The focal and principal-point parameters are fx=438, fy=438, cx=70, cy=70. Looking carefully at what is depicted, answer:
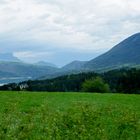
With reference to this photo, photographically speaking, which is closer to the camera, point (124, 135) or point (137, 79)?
point (124, 135)

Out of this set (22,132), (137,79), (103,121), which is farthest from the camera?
(137,79)

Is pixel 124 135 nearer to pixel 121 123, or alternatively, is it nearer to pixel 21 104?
pixel 121 123

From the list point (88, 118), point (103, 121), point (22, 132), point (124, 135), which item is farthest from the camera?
point (103, 121)

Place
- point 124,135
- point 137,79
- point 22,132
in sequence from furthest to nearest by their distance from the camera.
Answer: point 137,79, point 124,135, point 22,132

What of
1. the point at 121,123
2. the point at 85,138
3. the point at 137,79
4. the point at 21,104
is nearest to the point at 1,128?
the point at 85,138

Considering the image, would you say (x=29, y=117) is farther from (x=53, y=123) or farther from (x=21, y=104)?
(x=21, y=104)

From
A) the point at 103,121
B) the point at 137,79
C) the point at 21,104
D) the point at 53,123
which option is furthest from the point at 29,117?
the point at 137,79

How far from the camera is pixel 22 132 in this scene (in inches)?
395

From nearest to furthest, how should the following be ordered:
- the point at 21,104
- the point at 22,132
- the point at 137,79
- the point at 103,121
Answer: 1. the point at 22,132
2. the point at 103,121
3. the point at 21,104
4. the point at 137,79

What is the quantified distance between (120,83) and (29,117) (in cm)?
10877

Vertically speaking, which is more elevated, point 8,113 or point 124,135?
point 8,113

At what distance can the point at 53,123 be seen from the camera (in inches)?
465

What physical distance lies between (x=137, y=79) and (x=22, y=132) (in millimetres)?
105813

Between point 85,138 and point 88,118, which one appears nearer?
point 85,138
